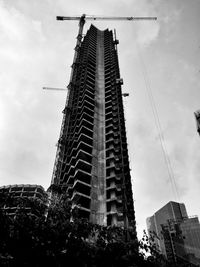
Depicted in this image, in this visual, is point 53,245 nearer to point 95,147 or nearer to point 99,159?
point 99,159

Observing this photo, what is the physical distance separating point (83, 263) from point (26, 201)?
21.8 feet

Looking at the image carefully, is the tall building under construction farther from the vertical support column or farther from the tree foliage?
the tree foliage

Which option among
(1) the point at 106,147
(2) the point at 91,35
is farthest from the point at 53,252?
(2) the point at 91,35

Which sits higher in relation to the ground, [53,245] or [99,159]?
[99,159]

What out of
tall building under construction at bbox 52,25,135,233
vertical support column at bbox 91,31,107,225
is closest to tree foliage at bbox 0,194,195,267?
tall building under construction at bbox 52,25,135,233

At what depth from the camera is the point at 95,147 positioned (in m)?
64.1

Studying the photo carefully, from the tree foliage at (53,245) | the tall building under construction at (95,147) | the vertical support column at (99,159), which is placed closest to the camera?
the tree foliage at (53,245)

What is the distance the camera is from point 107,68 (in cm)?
9556

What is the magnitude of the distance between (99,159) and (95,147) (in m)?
3.99

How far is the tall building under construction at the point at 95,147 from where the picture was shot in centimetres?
5178

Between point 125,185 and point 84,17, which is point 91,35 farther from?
point 125,185

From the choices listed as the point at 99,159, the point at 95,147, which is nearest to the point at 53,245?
the point at 99,159

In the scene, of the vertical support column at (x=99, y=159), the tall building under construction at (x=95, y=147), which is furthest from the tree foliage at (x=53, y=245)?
the vertical support column at (x=99, y=159)

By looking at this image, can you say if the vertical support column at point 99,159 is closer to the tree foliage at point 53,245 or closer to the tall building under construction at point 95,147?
the tall building under construction at point 95,147
